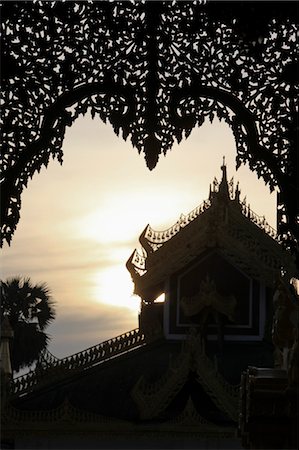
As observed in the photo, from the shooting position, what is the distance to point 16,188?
8.10m

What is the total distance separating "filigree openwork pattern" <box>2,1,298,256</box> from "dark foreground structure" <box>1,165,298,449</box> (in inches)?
538

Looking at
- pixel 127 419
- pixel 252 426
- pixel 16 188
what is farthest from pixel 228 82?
pixel 127 419

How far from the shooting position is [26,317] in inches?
1254

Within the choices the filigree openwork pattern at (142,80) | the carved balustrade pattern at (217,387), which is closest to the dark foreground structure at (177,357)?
the carved balustrade pattern at (217,387)

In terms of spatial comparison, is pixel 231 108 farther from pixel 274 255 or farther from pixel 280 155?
pixel 274 255

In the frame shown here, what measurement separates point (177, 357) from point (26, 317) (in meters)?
7.34

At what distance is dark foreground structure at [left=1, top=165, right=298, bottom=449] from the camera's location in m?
24.4

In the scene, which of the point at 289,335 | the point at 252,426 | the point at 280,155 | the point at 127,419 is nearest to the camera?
the point at 252,426

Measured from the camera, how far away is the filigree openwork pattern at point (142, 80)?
26.3 feet

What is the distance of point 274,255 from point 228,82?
1945 centimetres

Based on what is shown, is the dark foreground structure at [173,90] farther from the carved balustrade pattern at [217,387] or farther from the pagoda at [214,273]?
the pagoda at [214,273]

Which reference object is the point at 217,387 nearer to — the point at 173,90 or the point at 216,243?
→ the point at 216,243

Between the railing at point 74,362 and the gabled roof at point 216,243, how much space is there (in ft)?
5.85

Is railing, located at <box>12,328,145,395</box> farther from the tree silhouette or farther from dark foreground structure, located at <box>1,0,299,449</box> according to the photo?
dark foreground structure, located at <box>1,0,299,449</box>
